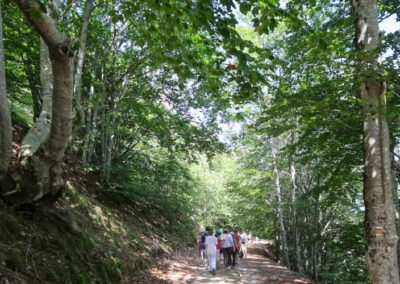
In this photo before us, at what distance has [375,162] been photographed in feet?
17.9

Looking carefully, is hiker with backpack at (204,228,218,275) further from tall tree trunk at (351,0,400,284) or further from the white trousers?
tall tree trunk at (351,0,400,284)

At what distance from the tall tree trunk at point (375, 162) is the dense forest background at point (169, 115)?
0.02 metres

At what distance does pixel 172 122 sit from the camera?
15.6 m

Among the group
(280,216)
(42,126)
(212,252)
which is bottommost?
(212,252)

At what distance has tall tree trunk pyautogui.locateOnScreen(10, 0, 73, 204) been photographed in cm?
412

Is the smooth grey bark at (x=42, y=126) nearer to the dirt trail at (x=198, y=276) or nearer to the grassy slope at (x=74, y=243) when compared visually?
the grassy slope at (x=74, y=243)

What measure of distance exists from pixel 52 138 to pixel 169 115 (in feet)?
34.8

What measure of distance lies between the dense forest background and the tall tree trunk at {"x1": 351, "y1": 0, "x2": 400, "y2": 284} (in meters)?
0.02

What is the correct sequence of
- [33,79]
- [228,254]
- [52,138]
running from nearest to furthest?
[52,138]
[228,254]
[33,79]

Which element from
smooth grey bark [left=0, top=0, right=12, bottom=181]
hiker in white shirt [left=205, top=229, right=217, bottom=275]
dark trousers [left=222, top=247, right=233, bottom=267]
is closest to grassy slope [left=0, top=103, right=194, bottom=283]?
smooth grey bark [left=0, top=0, right=12, bottom=181]

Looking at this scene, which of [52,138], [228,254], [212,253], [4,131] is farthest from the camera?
[228,254]

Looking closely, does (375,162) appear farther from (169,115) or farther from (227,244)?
(169,115)

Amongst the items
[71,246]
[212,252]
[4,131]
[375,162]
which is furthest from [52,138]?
[212,252]

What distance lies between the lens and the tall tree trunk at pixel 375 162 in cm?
506
